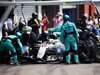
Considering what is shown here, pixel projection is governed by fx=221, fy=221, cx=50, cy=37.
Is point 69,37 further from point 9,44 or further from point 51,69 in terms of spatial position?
point 9,44

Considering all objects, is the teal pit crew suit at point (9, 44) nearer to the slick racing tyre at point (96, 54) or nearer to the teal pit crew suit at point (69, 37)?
the teal pit crew suit at point (69, 37)

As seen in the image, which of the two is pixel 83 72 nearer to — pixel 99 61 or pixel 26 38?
pixel 99 61

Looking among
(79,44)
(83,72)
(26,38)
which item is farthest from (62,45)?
(83,72)

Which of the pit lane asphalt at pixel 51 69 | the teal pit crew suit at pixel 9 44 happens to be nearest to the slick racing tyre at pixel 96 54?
the pit lane asphalt at pixel 51 69

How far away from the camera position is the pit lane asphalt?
6.13m

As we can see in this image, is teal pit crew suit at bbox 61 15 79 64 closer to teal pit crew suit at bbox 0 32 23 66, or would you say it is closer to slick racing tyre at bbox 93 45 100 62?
slick racing tyre at bbox 93 45 100 62

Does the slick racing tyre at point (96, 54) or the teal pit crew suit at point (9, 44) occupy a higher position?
the teal pit crew suit at point (9, 44)

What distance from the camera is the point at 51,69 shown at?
6.57 metres

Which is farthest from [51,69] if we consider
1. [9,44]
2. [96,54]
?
[96,54]

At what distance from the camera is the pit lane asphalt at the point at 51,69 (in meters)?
6.13

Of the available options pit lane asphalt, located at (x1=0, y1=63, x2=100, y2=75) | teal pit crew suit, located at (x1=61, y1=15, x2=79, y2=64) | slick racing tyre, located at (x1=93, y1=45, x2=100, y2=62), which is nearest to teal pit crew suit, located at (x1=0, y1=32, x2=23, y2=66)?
pit lane asphalt, located at (x1=0, y1=63, x2=100, y2=75)

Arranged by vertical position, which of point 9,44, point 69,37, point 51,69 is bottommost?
point 51,69

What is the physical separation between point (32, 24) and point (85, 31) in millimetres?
2757

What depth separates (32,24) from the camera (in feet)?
31.2
